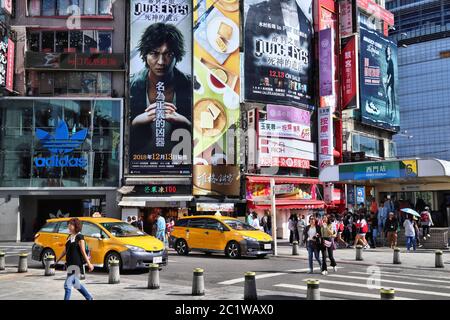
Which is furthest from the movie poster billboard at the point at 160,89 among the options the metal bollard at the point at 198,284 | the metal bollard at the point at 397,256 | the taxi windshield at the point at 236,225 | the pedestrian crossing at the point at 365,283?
the metal bollard at the point at 198,284

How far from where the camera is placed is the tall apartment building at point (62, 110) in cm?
3331

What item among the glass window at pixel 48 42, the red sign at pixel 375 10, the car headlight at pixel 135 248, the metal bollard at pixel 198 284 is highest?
the red sign at pixel 375 10

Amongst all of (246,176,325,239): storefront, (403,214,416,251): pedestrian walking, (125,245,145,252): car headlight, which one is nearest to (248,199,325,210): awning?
(246,176,325,239): storefront

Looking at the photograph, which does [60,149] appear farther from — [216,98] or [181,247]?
[181,247]

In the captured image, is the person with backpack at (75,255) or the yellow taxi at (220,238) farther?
the yellow taxi at (220,238)

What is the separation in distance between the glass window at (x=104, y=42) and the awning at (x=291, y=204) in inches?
573

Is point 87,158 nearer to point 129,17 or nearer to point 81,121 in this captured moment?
point 81,121

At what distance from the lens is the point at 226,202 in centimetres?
3462

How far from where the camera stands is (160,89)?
35.1 m

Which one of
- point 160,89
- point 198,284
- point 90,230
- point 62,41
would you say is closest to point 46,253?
point 90,230

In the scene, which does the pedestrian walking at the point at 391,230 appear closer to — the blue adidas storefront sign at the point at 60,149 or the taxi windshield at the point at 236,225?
the taxi windshield at the point at 236,225

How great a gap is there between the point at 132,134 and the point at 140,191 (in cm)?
393

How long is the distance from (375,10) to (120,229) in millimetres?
43627

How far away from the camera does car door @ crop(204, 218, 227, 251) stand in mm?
19203
